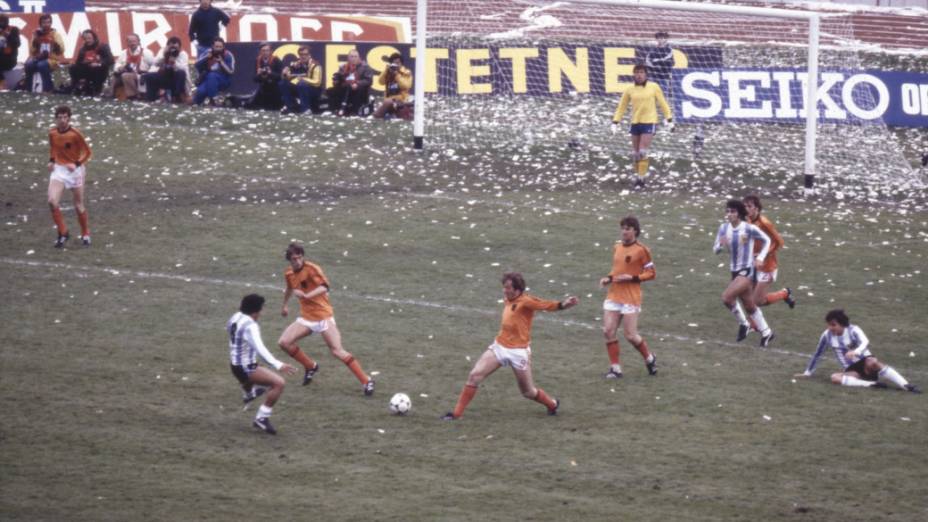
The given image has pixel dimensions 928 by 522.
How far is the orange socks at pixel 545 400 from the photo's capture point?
14.9 metres

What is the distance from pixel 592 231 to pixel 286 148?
792 cm

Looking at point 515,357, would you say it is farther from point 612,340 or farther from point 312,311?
point 312,311

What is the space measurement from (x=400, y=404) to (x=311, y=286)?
5.83 feet

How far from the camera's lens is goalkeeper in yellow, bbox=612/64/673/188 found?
2669 cm

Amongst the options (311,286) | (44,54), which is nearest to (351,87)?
(44,54)

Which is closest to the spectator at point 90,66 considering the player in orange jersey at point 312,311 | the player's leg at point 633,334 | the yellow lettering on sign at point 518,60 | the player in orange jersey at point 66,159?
the yellow lettering on sign at point 518,60

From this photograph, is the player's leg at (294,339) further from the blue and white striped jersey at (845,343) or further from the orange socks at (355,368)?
the blue and white striped jersey at (845,343)

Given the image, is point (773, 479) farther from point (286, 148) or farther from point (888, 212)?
point (286, 148)

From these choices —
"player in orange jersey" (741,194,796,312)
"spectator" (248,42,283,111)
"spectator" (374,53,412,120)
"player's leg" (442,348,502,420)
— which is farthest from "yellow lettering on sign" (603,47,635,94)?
"player's leg" (442,348,502,420)

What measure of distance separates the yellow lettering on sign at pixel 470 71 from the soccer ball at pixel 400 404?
700 inches

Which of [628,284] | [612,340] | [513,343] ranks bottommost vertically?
[612,340]

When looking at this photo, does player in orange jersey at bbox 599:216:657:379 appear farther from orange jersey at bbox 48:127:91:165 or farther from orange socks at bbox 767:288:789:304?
orange jersey at bbox 48:127:91:165

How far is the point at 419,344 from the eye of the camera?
1788cm

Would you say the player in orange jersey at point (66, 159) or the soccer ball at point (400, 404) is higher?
the player in orange jersey at point (66, 159)
